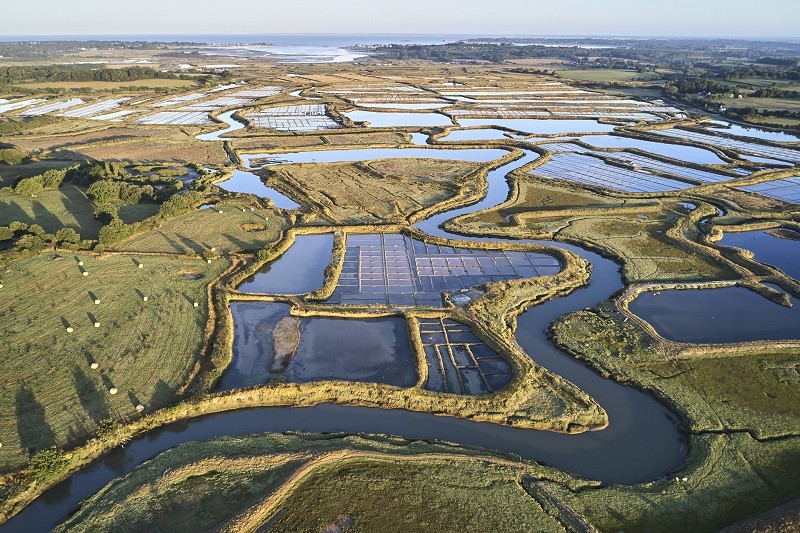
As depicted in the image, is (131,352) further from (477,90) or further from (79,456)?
(477,90)

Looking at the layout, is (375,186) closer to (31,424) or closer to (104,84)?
(31,424)

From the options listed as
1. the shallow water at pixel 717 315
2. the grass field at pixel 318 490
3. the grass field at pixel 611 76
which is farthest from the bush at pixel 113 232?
the grass field at pixel 611 76

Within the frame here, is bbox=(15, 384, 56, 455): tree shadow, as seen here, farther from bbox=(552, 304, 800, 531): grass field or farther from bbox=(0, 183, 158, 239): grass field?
bbox=(552, 304, 800, 531): grass field

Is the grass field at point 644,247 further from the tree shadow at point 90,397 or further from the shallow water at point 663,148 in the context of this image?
the tree shadow at point 90,397

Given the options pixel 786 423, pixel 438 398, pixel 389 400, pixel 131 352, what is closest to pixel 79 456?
pixel 131 352

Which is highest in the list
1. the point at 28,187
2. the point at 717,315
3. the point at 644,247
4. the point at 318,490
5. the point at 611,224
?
the point at 28,187

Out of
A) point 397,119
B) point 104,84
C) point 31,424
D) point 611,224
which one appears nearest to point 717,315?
point 611,224
